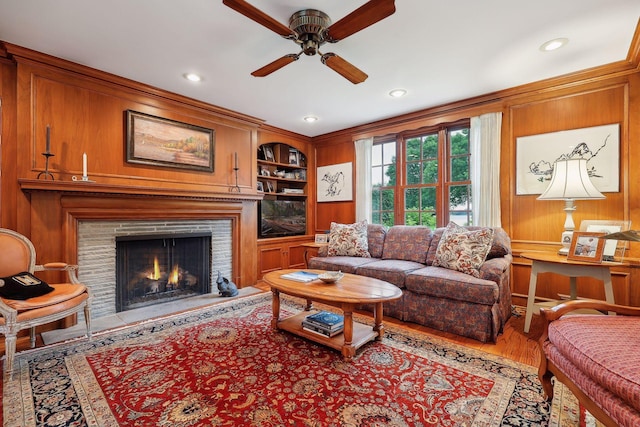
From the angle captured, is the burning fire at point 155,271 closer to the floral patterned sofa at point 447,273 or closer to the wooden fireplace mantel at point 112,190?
the wooden fireplace mantel at point 112,190

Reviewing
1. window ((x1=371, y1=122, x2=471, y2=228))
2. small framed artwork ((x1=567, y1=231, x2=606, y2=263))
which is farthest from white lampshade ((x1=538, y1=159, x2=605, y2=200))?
window ((x1=371, y1=122, x2=471, y2=228))

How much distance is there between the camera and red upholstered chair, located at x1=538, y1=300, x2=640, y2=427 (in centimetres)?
107

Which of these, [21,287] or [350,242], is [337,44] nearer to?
[350,242]

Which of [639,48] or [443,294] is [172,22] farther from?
[639,48]

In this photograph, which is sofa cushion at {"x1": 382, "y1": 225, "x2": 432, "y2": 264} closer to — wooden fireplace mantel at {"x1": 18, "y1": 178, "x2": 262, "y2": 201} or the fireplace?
wooden fireplace mantel at {"x1": 18, "y1": 178, "x2": 262, "y2": 201}

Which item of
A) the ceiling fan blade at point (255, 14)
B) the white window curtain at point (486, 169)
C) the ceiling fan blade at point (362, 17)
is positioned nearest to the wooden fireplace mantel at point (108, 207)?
the ceiling fan blade at point (255, 14)

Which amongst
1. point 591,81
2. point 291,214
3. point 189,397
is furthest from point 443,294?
point 291,214

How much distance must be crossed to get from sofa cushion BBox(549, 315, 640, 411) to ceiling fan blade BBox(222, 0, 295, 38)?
2.33 meters

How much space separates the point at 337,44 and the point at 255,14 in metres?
0.96

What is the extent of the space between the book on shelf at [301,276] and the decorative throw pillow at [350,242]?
3.55 feet

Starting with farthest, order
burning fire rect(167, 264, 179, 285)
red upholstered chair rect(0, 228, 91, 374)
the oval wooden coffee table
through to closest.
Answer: burning fire rect(167, 264, 179, 285) → the oval wooden coffee table → red upholstered chair rect(0, 228, 91, 374)

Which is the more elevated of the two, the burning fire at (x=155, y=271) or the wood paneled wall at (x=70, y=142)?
the wood paneled wall at (x=70, y=142)

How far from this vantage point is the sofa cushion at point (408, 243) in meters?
3.41

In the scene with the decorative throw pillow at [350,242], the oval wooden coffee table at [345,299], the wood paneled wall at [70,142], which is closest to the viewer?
the oval wooden coffee table at [345,299]
